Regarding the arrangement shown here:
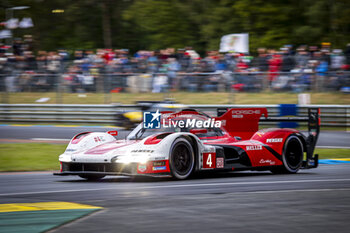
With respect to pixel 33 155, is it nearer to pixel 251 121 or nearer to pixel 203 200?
pixel 251 121

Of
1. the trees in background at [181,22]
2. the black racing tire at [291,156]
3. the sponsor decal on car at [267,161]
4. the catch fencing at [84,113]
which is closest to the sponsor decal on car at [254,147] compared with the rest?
the sponsor decal on car at [267,161]

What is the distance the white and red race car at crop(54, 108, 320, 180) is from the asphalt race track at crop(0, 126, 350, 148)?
6.20 meters

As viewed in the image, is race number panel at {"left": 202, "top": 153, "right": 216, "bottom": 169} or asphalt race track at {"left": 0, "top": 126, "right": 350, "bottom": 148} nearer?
race number panel at {"left": 202, "top": 153, "right": 216, "bottom": 169}

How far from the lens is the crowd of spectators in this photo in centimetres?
1958

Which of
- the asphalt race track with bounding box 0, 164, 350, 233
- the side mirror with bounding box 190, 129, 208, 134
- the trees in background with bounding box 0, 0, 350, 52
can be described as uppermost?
the trees in background with bounding box 0, 0, 350, 52

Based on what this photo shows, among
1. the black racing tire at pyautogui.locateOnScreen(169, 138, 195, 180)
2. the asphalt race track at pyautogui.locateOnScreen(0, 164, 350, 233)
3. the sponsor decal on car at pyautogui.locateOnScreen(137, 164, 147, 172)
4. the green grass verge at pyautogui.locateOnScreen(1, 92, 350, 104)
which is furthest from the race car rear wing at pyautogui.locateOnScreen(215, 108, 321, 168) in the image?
the green grass verge at pyautogui.locateOnScreen(1, 92, 350, 104)

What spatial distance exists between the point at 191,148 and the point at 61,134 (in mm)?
10693

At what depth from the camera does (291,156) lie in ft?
34.6

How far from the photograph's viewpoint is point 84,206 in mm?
6273

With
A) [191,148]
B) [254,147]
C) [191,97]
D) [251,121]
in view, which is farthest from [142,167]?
[191,97]

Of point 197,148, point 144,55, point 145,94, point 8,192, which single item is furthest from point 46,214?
point 144,55

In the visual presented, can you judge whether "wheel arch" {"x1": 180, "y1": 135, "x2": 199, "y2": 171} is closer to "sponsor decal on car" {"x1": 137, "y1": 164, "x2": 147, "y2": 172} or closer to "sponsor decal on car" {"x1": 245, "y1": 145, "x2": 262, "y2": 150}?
"sponsor decal on car" {"x1": 137, "y1": 164, "x2": 147, "y2": 172}

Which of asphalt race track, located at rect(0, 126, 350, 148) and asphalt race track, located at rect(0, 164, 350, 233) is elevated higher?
asphalt race track, located at rect(0, 126, 350, 148)

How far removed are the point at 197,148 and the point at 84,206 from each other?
122 inches
